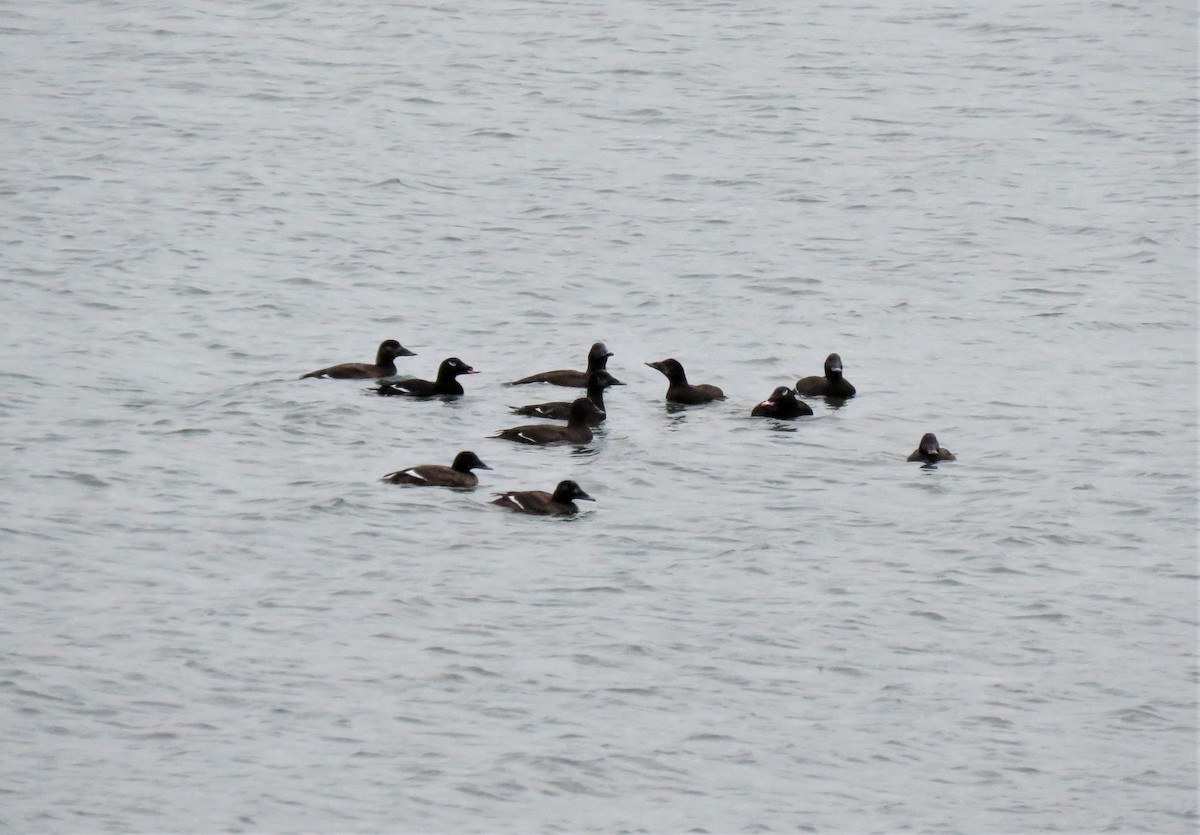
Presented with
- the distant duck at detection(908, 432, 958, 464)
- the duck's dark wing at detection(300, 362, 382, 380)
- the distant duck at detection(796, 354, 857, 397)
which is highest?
the distant duck at detection(796, 354, 857, 397)

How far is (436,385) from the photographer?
19094 millimetres

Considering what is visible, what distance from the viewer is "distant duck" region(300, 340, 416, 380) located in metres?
19.4

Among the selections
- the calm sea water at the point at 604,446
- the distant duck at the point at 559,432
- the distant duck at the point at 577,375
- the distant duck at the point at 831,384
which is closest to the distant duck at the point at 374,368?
the calm sea water at the point at 604,446

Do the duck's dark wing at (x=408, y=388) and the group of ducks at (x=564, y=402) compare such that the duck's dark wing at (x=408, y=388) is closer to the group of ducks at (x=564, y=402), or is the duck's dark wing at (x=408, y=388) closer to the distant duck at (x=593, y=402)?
the group of ducks at (x=564, y=402)

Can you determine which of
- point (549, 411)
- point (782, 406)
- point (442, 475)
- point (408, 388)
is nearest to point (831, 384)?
point (782, 406)

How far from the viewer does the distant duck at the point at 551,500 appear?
15281mm

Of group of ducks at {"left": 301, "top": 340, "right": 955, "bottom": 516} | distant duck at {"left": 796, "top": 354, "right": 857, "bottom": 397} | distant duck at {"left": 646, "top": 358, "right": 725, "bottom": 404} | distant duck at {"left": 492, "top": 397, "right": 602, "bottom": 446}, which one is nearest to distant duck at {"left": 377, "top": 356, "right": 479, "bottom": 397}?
group of ducks at {"left": 301, "top": 340, "right": 955, "bottom": 516}

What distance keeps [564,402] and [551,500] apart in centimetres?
345

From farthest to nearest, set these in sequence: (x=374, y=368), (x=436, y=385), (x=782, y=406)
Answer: (x=374, y=368), (x=436, y=385), (x=782, y=406)

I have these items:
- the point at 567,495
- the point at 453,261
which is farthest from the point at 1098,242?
the point at 567,495

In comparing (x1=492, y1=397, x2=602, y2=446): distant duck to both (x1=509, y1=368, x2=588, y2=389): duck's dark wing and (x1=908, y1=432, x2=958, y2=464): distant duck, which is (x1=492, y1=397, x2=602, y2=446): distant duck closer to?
(x1=509, y1=368, x2=588, y2=389): duck's dark wing

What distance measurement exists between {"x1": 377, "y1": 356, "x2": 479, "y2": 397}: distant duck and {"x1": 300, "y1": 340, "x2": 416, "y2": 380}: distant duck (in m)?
0.35

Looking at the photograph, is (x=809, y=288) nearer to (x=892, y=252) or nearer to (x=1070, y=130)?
(x=892, y=252)

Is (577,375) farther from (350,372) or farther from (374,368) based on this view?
(350,372)
